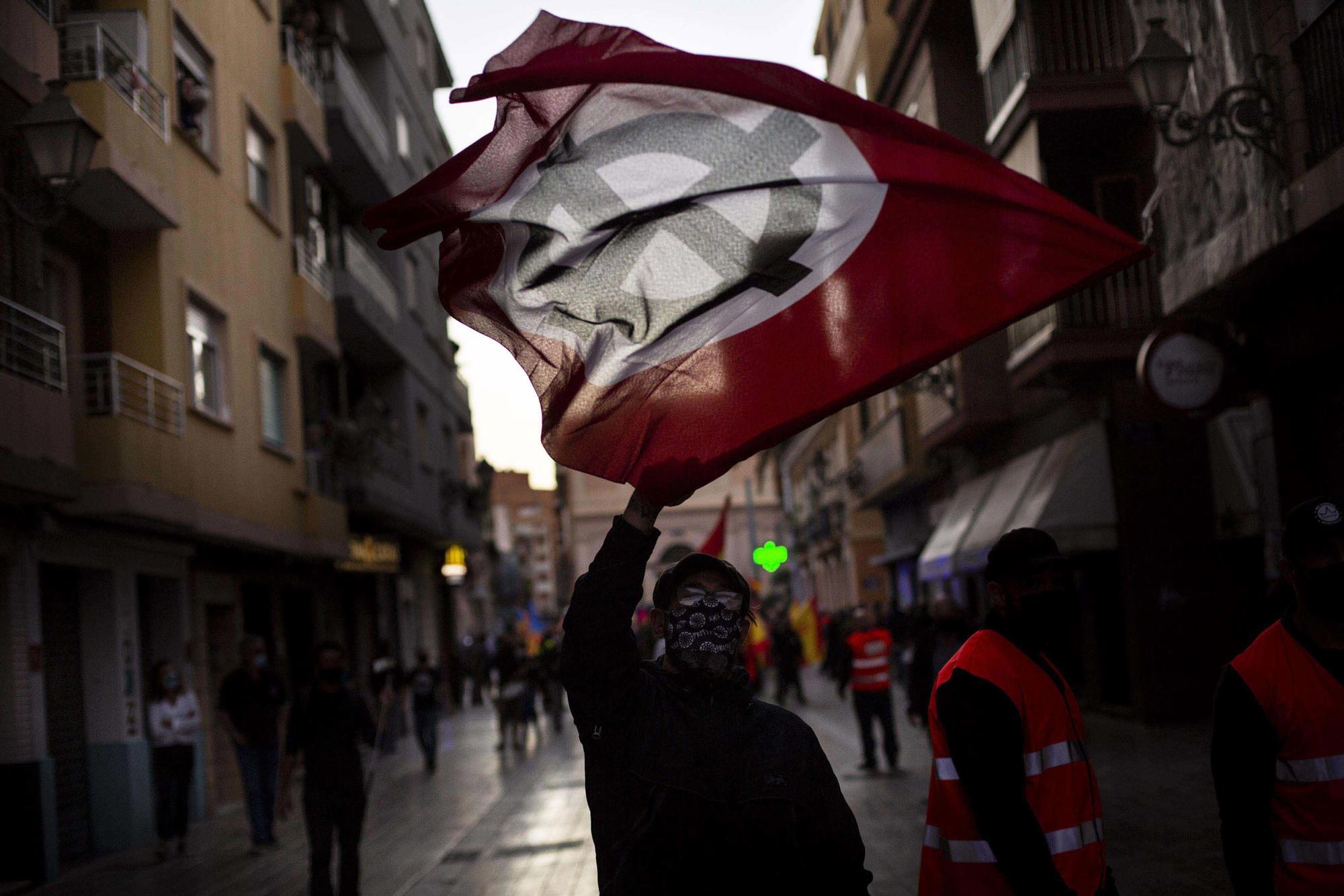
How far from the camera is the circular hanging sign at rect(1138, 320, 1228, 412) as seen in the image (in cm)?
1436

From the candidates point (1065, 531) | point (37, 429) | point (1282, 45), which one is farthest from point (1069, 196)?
point (37, 429)

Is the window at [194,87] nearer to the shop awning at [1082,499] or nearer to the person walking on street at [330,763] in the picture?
the person walking on street at [330,763]

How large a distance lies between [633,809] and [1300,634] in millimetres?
1998

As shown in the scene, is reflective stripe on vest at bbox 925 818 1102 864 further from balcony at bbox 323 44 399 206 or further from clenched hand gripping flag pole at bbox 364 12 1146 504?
balcony at bbox 323 44 399 206

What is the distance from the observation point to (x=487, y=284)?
14.5 ft

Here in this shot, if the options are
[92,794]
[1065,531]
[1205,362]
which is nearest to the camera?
[1205,362]

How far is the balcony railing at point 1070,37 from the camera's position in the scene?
19.5 meters

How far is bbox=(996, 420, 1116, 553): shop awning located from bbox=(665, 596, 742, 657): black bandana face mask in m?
16.4

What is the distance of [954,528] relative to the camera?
26359 millimetres

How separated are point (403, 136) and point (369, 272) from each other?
26.2ft

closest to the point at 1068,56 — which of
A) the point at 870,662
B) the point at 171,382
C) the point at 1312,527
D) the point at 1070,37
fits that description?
the point at 1070,37

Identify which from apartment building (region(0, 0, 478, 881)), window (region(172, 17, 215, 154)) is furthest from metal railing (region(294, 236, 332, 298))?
window (region(172, 17, 215, 154))

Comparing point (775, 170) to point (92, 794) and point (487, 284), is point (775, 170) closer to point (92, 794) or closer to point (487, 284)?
point (487, 284)

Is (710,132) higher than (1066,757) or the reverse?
higher
